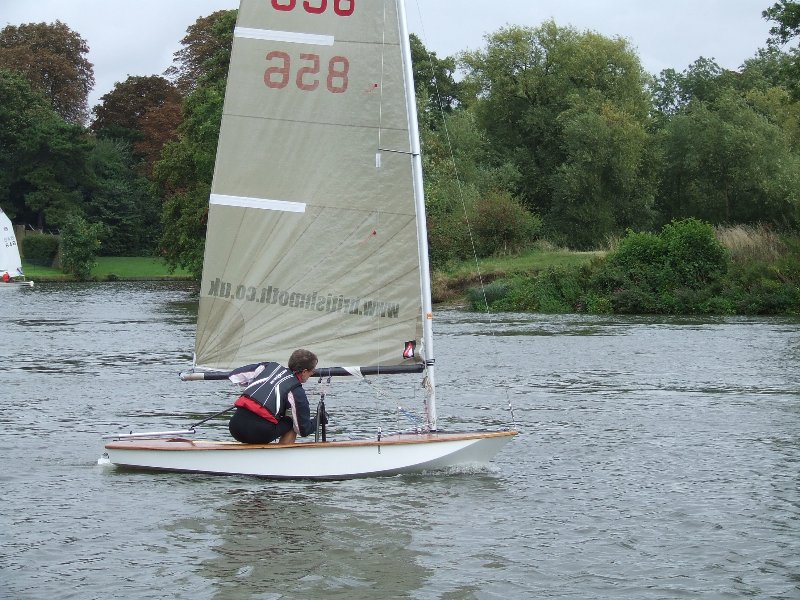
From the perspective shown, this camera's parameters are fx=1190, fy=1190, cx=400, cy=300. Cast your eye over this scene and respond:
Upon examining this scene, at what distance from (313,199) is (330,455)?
3388 millimetres

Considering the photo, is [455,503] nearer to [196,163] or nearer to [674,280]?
[674,280]

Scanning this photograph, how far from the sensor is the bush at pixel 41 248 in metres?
90.2

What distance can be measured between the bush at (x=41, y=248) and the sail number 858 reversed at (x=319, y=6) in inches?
3103

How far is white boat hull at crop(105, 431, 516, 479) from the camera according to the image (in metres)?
14.6

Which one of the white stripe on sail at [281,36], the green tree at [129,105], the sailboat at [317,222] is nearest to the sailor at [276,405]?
the sailboat at [317,222]

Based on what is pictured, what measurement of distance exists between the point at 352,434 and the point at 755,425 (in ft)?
22.5

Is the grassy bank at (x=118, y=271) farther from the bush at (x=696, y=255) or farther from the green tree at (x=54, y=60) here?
the bush at (x=696, y=255)

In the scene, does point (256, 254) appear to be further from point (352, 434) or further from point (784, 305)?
point (784, 305)

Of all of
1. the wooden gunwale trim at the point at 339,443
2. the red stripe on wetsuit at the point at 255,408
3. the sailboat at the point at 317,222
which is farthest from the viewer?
the sailboat at the point at 317,222

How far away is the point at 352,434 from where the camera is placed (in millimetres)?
19172

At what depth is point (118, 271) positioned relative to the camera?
87438 millimetres

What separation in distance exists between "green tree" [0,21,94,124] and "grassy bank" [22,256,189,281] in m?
20.5

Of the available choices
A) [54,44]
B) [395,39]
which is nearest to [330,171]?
[395,39]

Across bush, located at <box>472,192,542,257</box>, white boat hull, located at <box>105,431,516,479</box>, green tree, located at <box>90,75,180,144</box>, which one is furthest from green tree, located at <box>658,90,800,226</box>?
green tree, located at <box>90,75,180,144</box>
